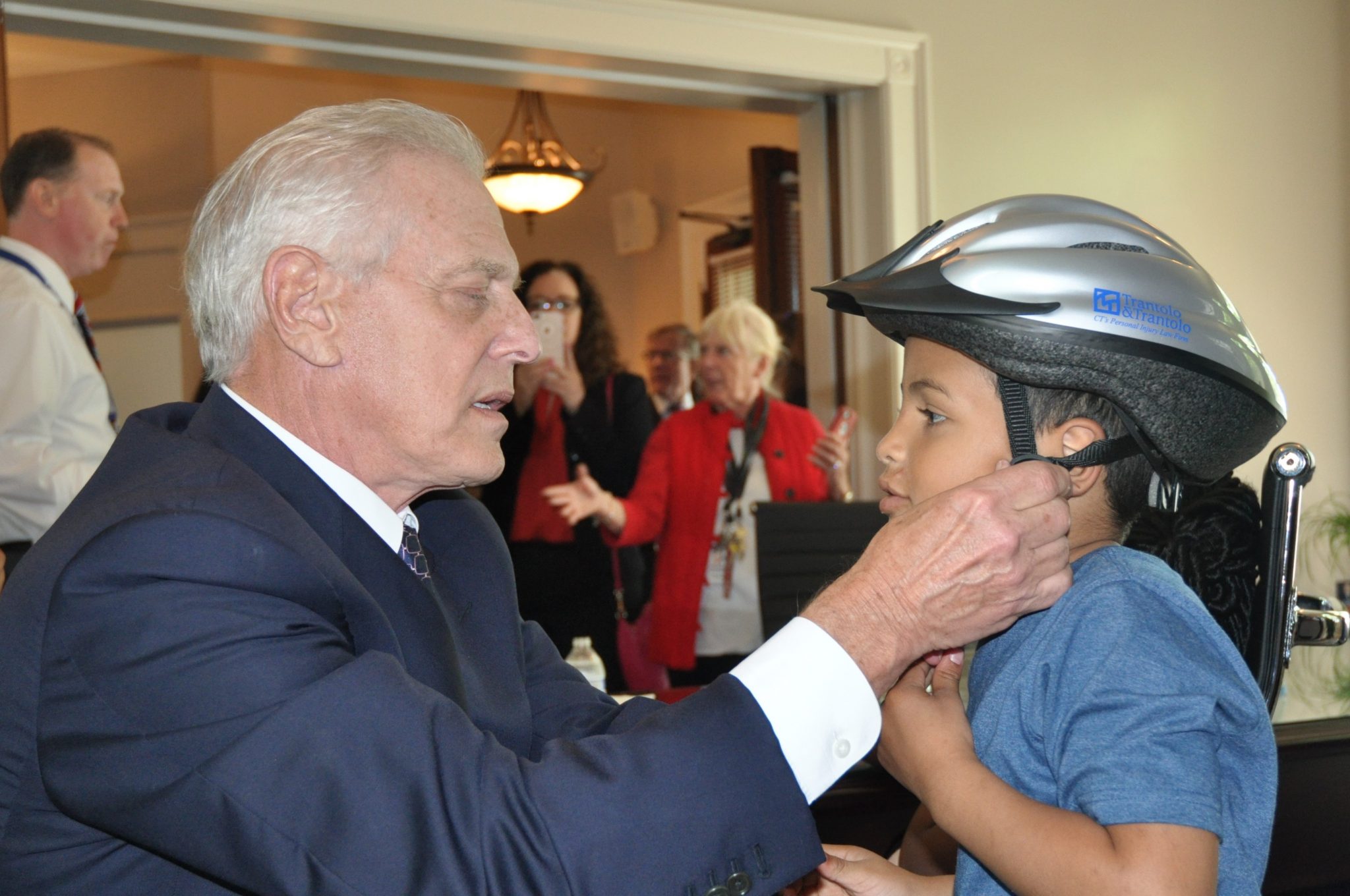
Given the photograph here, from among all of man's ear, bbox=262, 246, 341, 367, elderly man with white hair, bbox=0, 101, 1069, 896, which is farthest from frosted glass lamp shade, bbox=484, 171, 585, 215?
man's ear, bbox=262, 246, 341, 367

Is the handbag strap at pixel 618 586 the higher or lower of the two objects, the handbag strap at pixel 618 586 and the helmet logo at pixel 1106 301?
the lower

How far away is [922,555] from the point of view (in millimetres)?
1120

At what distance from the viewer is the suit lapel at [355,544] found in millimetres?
1207

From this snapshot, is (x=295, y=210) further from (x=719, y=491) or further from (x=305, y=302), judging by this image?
(x=719, y=491)

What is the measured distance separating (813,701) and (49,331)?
259 cm

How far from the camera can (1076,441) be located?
1267 mm

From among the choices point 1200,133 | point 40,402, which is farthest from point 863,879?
point 1200,133

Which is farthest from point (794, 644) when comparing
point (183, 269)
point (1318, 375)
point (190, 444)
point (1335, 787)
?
point (1318, 375)

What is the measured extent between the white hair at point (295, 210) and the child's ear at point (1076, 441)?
0.73m

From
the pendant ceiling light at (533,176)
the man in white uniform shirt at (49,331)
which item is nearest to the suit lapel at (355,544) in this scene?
the man in white uniform shirt at (49,331)

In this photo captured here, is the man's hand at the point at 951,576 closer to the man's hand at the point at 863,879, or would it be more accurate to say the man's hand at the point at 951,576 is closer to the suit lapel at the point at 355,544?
the man's hand at the point at 863,879

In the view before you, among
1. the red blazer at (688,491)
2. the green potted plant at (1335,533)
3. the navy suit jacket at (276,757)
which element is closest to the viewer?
the navy suit jacket at (276,757)

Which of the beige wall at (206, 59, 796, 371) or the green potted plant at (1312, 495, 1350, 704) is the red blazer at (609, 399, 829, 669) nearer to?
the green potted plant at (1312, 495, 1350, 704)

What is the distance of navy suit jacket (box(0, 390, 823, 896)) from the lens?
3.03 feet
